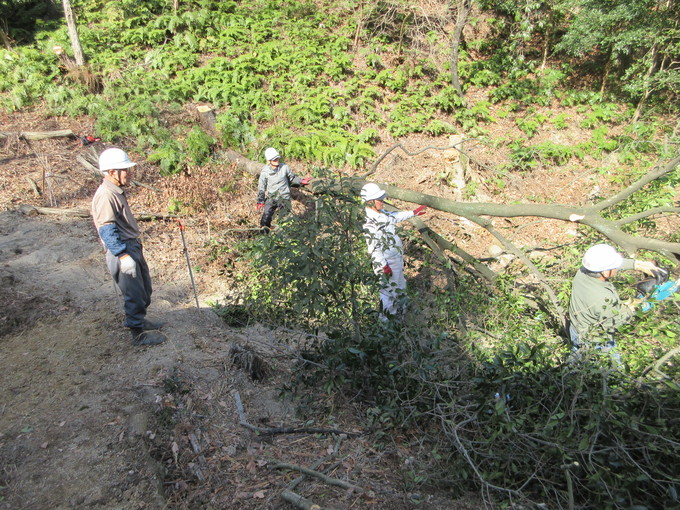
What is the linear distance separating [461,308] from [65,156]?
898 cm

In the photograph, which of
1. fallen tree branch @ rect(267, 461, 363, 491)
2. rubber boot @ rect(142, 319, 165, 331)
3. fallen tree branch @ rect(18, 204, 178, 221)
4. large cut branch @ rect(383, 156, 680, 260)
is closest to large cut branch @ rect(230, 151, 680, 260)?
large cut branch @ rect(383, 156, 680, 260)

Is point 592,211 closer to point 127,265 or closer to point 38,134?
point 127,265

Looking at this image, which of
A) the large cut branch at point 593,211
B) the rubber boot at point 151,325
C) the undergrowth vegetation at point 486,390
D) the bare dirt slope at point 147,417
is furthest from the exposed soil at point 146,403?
the large cut branch at point 593,211

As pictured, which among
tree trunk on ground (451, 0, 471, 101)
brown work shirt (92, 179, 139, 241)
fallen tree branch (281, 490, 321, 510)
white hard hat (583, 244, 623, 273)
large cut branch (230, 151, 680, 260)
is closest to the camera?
fallen tree branch (281, 490, 321, 510)

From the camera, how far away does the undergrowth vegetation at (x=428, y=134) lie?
10.3 ft

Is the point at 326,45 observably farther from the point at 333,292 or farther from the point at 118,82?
the point at 333,292

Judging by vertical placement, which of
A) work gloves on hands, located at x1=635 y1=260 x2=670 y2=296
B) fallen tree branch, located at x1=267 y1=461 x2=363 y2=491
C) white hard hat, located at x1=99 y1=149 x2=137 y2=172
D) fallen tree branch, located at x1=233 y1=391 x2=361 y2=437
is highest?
white hard hat, located at x1=99 y1=149 x2=137 y2=172

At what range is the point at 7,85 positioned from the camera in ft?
35.5

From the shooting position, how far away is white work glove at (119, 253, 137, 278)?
172 inches

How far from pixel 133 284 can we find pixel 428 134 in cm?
982

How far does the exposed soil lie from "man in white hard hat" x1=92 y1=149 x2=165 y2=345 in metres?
0.36

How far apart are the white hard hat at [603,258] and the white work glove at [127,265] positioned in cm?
469

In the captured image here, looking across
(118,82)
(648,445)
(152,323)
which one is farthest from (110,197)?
(118,82)

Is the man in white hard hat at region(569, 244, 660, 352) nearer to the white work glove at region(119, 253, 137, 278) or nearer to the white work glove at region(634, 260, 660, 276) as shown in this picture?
the white work glove at region(634, 260, 660, 276)
